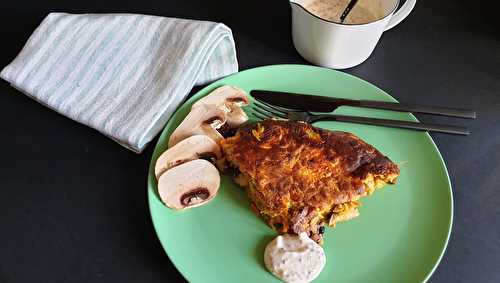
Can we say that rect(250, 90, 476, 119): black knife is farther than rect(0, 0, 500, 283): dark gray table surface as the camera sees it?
Yes

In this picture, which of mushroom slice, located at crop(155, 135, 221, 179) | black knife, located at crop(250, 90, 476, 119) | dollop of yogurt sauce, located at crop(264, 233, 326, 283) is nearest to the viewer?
dollop of yogurt sauce, located at crop(264, 233, 326, 283)

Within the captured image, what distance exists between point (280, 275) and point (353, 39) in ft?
1.88

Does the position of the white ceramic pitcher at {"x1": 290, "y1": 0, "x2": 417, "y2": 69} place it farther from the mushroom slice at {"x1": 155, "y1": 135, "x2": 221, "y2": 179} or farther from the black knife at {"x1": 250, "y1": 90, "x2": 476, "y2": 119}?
the mushroom slice at {"x1": 155, "y1": 135, "x2": 221, "y2": 179}

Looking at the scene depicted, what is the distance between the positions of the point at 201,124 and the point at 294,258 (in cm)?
36

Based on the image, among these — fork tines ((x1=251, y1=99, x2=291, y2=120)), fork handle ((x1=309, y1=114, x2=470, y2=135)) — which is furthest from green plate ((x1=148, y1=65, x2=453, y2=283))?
fork tines ((x1=251, y1=99, x2=291, y2=120))

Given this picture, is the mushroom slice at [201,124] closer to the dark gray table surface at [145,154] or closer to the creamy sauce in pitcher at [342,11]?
the dark gray table surface at [145,154]

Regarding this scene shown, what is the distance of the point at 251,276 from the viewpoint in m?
0.90

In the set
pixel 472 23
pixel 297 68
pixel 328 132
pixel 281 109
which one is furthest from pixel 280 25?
pixel 472 23

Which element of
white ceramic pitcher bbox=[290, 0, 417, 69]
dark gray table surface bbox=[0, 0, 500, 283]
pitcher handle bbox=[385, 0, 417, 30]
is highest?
pitcher handle bbox=[385, 0, 417, 30]

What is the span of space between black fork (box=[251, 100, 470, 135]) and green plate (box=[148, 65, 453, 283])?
0.8 inches

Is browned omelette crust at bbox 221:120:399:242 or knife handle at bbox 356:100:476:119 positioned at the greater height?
knife handle at bbox 356:100:476:119

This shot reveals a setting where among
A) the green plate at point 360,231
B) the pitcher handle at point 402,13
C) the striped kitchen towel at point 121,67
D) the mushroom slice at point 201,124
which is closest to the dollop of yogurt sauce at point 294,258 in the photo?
the green plate at point 360,231

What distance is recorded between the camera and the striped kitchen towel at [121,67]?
108 centimetres

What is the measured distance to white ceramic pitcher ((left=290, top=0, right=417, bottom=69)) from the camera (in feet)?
3.50
